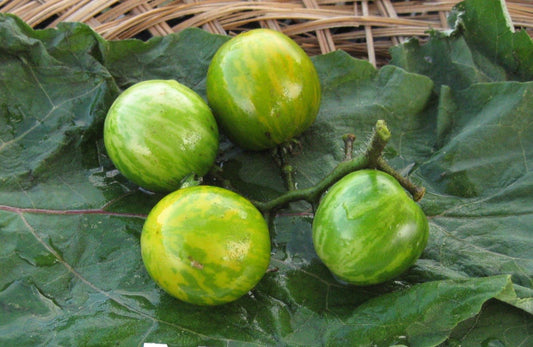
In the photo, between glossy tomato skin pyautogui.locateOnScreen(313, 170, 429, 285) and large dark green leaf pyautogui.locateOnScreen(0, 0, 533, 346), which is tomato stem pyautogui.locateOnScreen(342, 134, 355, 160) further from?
large dark green leaf pyautogui.locateOnScreen(0, 0, 533, 346)

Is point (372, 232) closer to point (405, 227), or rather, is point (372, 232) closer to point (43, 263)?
point (405, 227)

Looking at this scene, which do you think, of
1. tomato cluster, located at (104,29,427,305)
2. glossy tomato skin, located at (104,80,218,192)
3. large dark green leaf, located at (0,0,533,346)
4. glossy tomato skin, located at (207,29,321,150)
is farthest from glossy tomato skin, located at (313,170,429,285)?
glossy tomato skin, located at (104,80,218,192)

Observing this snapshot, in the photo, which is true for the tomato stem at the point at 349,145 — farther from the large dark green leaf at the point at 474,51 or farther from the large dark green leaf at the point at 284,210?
the large dark green leaf at the point at 474,51

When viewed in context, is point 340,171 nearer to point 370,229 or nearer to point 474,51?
point 370,229

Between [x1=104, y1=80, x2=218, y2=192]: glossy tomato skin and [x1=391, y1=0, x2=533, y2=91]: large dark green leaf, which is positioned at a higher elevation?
[x1=104, y1=80, x2=218, y2=192]: glossy tomato skin

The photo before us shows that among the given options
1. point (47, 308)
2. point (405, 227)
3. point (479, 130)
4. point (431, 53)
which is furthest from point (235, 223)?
point (431, 53)

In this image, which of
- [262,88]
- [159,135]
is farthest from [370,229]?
[159,135]
